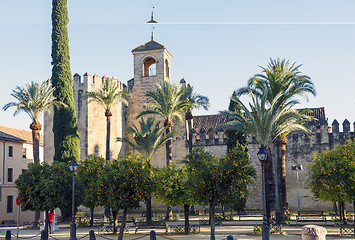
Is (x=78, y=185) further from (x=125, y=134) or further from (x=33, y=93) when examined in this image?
(x=125, y=134)

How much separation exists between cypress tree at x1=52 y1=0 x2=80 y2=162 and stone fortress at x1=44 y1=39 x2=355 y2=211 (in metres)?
Result: 4.83

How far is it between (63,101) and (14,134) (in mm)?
12779

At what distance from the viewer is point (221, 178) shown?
17.5 metres

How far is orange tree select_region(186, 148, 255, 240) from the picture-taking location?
17.5 meters

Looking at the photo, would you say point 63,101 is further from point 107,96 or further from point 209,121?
point 209,121

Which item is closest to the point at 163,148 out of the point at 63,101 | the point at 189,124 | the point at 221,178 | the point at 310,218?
the point at 189,124

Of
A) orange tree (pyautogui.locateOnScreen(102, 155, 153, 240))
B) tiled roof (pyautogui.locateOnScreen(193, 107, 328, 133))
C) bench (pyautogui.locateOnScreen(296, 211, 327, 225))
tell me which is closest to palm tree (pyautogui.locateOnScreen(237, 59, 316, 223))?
bench (pyautogui.locateOnScreen(296, 211, 327, 225))

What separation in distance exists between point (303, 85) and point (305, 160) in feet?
48.9

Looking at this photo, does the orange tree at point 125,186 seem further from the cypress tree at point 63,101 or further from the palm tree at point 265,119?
the cypress tree at point 63,101

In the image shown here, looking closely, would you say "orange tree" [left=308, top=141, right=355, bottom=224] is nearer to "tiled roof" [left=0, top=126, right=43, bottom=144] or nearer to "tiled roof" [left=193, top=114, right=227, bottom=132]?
"tiled roof" [left=193, top=114, right=227, bottom=132]

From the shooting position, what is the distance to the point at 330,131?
40.1m

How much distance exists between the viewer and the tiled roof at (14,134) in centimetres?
3879

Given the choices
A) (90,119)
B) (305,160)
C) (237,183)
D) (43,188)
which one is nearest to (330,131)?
(305,160)

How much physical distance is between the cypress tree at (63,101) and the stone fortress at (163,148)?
4.83 meters
